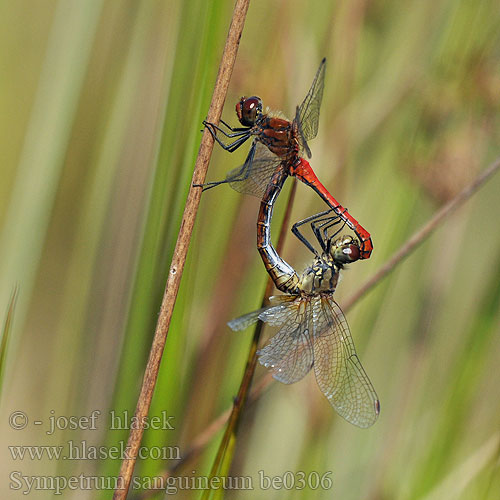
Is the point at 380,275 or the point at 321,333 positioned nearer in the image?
the point at 380,275

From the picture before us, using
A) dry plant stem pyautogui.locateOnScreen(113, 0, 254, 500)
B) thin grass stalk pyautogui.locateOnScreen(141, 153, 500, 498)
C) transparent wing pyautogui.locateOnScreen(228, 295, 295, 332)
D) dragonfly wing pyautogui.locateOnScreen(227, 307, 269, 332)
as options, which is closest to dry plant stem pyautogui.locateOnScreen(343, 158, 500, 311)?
thin grass stalk pyautogui.locateOnScreen(141, 153, 500, 498)

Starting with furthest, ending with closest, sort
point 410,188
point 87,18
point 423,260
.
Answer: point 423,260, point 410,188, point 87,18

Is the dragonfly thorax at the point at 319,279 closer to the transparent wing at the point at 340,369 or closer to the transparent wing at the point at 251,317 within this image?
the transparent wing at the point at 340,369

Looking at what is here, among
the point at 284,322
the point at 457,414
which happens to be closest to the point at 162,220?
the point at 284,322

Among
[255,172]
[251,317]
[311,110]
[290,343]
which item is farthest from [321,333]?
[311,110]

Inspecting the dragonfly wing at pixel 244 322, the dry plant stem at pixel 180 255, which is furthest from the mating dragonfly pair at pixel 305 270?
the dry plant stem at pixel 180 255

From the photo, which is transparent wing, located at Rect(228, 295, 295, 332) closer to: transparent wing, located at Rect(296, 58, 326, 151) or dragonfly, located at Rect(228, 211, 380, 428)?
dragonfly, located at Rect(228, 211, 380, 428)

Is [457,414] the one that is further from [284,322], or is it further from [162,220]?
[162,220]

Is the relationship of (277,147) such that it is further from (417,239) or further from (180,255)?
(180,255)
